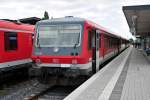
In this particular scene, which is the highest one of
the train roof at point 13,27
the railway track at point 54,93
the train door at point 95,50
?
the train roof at point 13,27

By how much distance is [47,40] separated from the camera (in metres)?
12.5

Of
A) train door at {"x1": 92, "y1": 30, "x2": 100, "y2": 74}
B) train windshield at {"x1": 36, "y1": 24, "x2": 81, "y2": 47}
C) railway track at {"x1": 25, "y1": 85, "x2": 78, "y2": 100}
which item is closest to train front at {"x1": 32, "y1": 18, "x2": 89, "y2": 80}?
train windshield at {"x1": 36, "y1": 24, "x2": 81, "y2": 47}

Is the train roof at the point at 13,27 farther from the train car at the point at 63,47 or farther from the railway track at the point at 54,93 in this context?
the railway track at the point at 54,93

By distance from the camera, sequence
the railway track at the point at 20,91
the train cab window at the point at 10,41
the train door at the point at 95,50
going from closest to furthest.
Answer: the railway track at the point at 20,91
the train cab window at the point at 10,41
the train door at the point at 95,50

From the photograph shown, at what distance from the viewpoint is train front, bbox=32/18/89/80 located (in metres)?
11.8

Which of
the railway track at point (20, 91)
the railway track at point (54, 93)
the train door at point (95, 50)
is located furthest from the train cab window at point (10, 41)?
the train door at point (95, 50)

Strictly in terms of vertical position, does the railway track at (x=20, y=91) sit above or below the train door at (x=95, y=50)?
below

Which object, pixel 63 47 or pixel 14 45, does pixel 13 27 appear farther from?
pixel 63 47

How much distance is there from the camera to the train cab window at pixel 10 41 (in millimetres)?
13014

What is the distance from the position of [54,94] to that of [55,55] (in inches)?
59.6

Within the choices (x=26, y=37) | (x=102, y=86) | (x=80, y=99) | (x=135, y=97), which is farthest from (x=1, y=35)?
(x=135, y=97)

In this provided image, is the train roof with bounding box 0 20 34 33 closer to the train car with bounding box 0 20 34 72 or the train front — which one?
the train car with bounding box 0 20 34 72

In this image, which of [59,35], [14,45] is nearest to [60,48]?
[59,35]

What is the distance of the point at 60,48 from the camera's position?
1223 centimetres
